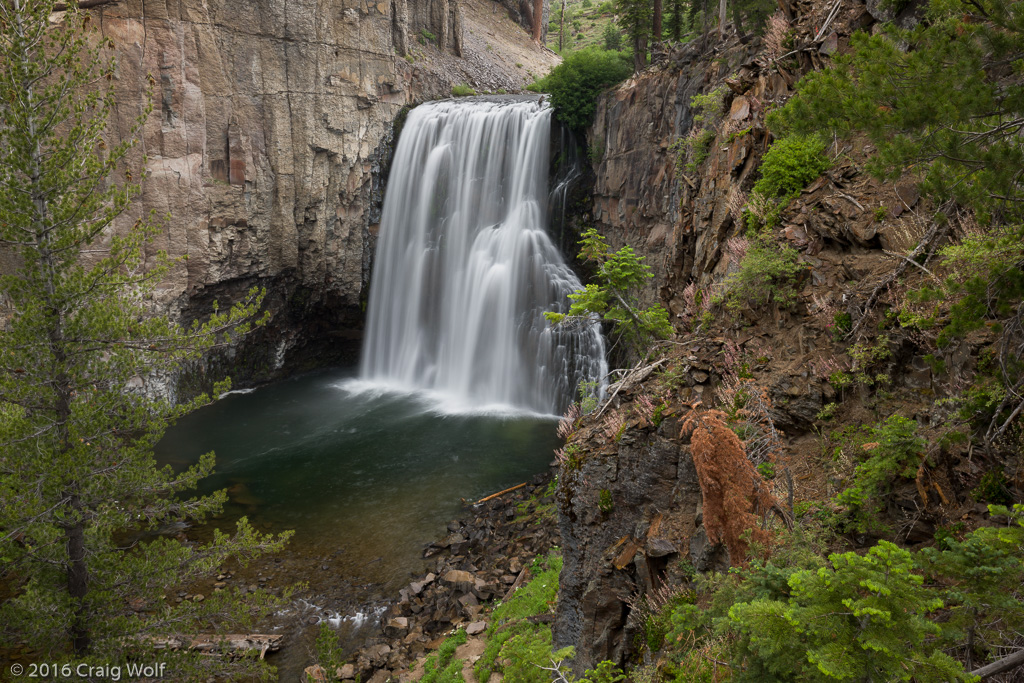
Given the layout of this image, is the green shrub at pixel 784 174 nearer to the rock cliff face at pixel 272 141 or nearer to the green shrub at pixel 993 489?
the green shrub at pixel 993 489

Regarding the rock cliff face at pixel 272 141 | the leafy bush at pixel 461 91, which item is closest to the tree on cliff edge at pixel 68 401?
the rock cliff face at pixel 272 141

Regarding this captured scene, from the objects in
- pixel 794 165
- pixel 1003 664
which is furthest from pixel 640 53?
pixel 1003 664

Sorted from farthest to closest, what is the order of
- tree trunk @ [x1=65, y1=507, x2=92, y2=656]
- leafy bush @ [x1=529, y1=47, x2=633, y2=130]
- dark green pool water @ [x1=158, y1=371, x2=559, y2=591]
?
leafy bush @ [x1=529, y1=47, x2=633, y2=130], dark green pool water @ [x1=158, y1=371, x2=559, y2=591], tree trunk @ [x1=65, y1=507, x2=92, y2=656]

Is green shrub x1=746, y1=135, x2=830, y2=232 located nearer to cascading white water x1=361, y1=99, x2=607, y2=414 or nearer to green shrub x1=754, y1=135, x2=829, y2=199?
green shrub x1=754, y1=135, x2=829, y2=199

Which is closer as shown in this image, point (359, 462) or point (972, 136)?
point (972, 136)

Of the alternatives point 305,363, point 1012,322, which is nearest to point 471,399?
point 305,363

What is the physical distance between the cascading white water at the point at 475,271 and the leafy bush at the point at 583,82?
1308 mm

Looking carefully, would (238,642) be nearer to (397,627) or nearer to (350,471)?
(397,627)

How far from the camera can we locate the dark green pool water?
13.4 m

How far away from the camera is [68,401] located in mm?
7492

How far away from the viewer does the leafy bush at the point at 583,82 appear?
21.1 metres

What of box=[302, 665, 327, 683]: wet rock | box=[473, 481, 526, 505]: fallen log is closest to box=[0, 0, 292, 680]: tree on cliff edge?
box=[302, 665, 327, 683]: wet rock

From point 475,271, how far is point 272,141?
9.62 meters

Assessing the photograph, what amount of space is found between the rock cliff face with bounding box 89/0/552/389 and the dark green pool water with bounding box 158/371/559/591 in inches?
184
